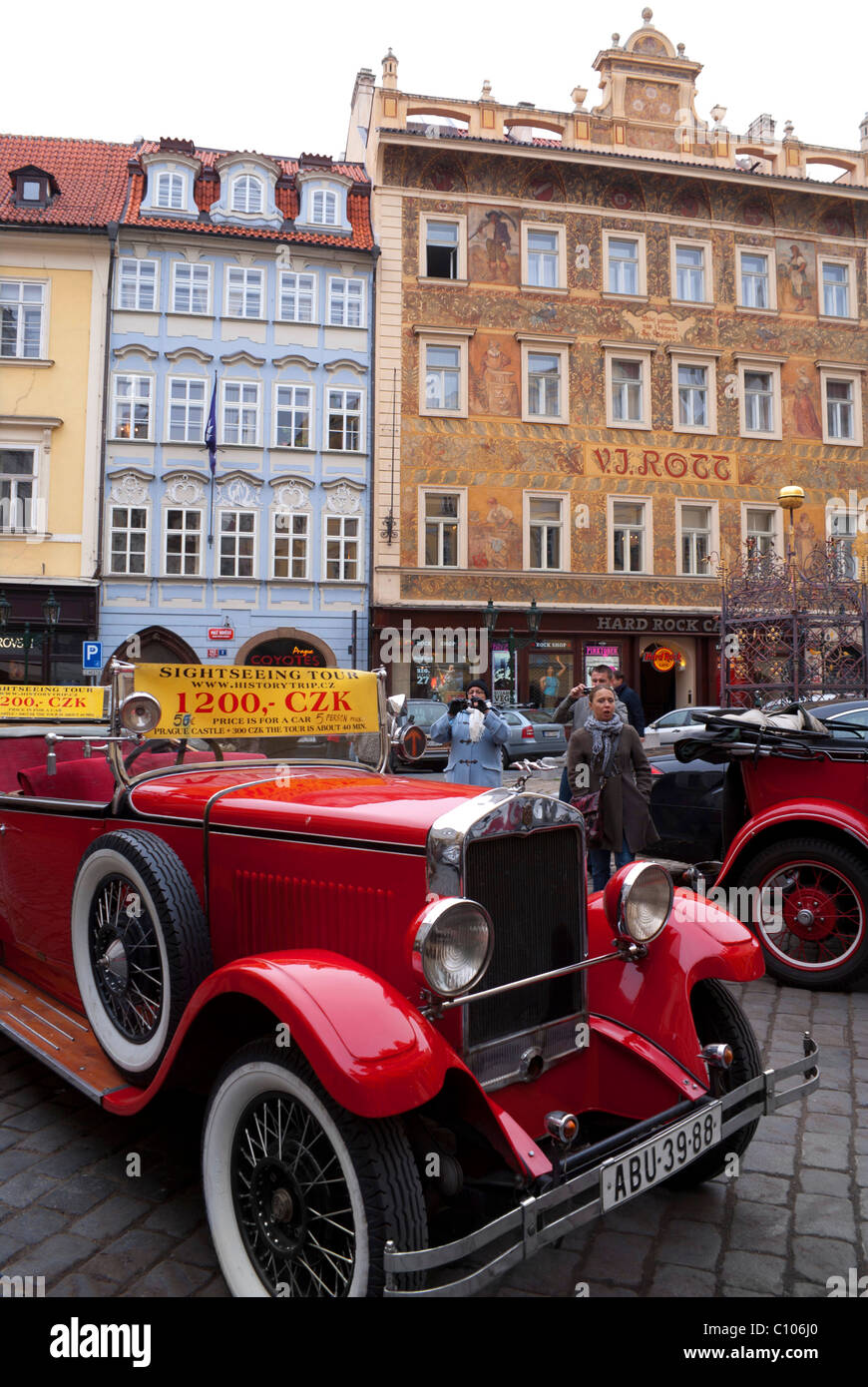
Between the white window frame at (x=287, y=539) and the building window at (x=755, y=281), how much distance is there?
1336cm

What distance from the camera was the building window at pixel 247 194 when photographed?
74.6ft

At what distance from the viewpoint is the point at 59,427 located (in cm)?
2127

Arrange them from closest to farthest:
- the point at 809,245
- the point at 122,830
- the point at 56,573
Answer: the point at 122,830 → the point at 56,573 → the point at 809,245

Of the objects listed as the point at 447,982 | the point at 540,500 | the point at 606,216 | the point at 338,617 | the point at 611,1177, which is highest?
the point at 606,216

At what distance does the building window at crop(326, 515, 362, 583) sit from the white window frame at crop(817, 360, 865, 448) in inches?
515

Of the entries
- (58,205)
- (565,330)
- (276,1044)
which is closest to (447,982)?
Answer: (276,1044)

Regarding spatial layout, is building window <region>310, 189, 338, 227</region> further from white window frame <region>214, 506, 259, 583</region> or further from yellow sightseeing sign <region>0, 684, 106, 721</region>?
yellow sightseeing sign <region>0, 684, 106, 721</region>

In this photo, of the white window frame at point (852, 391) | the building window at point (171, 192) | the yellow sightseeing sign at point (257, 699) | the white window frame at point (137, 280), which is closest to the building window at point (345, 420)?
the white window frame at point (137, 280)

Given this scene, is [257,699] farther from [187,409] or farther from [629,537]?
[629,537]

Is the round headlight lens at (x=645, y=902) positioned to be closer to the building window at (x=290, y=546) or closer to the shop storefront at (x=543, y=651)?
the shop storefront at (x=543, y=651)

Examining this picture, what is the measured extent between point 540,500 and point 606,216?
779 cm

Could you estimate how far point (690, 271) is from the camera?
2420 cm

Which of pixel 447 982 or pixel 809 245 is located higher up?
pixel 809 245
